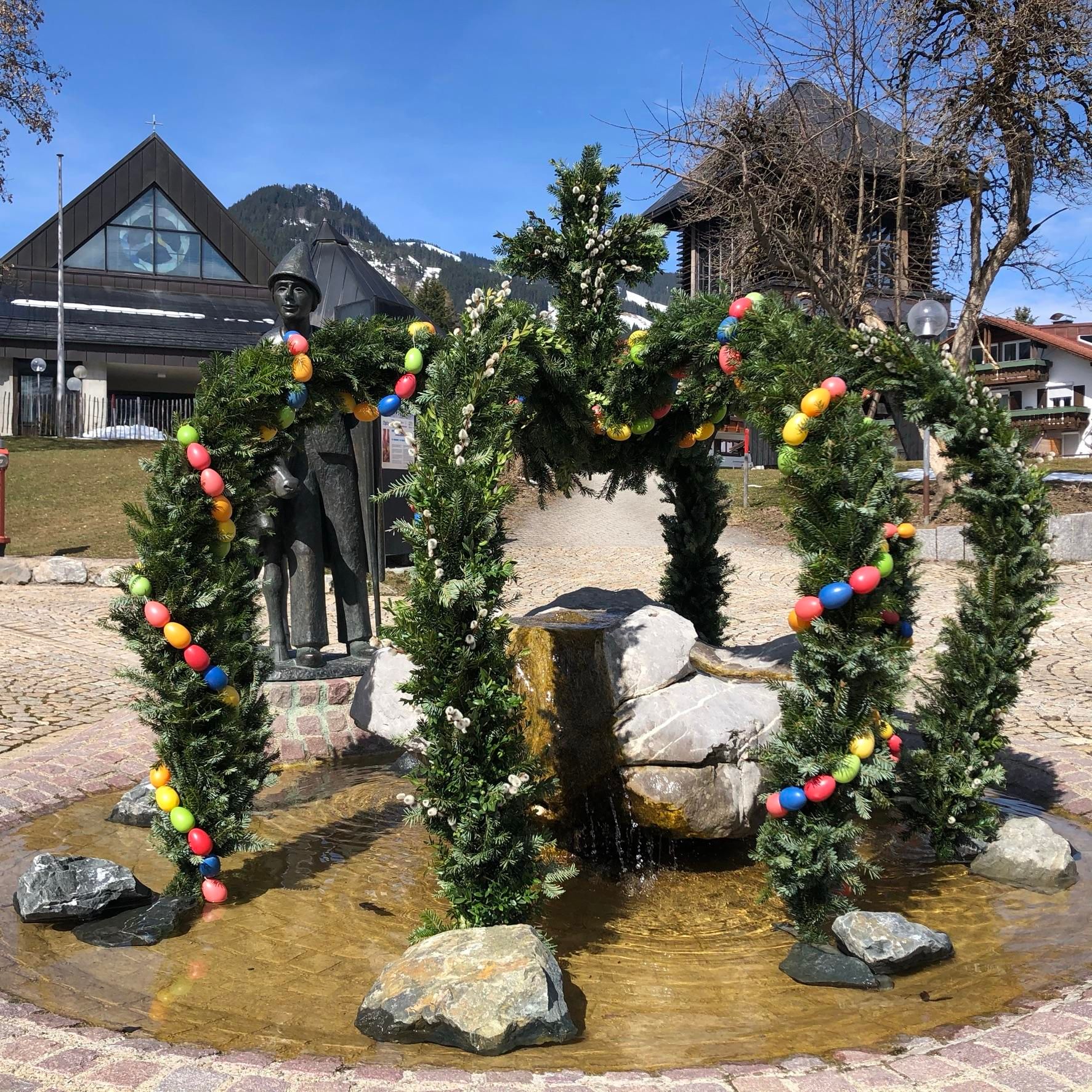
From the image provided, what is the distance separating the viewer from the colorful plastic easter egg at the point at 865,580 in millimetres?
3945

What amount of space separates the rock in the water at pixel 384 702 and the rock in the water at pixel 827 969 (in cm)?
258

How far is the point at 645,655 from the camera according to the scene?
5.35 m

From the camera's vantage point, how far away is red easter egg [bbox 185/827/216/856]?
173 inches

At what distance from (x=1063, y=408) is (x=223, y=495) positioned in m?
39.1

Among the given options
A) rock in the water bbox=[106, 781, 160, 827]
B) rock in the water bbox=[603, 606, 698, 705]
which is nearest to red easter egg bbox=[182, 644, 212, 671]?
rock in the water bbox=[106, 781, 160, 827]

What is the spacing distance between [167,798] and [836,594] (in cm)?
308

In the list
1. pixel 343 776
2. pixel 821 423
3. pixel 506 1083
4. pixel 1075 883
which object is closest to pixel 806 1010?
pixel 506 1083

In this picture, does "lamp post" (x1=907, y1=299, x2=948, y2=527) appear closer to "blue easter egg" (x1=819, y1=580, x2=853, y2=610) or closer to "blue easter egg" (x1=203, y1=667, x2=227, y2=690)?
"blue easter egg" (x1=819, y1=580, x2=853, y2=610)

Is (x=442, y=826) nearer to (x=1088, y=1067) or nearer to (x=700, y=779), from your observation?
(x=700, y=779)

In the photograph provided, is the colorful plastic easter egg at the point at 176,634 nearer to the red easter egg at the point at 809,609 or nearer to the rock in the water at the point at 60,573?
the red easter egg at the point at 809,609

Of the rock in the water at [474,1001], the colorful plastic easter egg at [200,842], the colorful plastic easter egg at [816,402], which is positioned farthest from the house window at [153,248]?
the rock in the water at [474,1001]

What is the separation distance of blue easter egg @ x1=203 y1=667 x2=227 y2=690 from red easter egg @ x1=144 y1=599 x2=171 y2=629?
0.30 meters

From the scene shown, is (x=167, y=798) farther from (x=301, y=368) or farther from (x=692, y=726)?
(x=692, y=726)

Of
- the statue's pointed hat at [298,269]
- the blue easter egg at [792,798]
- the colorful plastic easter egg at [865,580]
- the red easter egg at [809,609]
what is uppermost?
the statue's pointed hat at [298,269]
